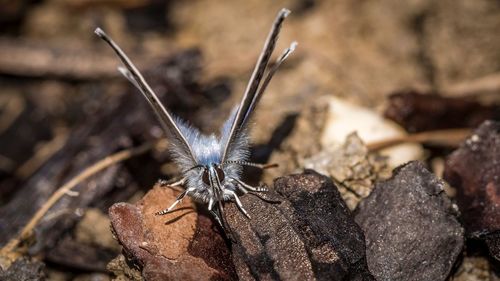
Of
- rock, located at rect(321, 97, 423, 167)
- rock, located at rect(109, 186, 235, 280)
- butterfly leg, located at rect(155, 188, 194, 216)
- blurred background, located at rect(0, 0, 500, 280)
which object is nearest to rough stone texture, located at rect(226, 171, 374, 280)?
rock, located at rect(109, 186, 235, 280)

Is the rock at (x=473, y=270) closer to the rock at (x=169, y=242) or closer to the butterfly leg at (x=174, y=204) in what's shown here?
the rock at (x=169, y=242)

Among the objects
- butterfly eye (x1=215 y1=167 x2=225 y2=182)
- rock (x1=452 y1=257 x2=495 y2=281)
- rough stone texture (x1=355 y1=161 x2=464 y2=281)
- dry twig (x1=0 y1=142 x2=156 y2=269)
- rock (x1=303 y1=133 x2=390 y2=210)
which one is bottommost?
rock (x1=452 y1=257 x2=495 y2=281)

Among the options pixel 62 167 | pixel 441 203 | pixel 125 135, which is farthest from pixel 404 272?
pixel 62 167

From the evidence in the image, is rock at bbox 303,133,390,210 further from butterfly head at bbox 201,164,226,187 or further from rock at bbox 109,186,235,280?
rock at bbox 109,186,235,280

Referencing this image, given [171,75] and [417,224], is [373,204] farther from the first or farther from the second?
[171,75]

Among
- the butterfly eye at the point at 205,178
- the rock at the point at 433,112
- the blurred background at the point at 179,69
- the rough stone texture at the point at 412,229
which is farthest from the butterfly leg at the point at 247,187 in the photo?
the rock at the point at 433,112
